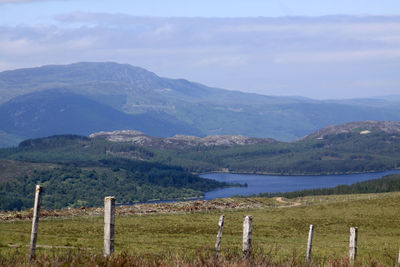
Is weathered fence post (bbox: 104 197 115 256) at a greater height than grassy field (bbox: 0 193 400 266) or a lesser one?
greater

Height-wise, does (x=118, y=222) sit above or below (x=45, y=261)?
below

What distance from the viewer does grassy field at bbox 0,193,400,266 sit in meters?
42.2

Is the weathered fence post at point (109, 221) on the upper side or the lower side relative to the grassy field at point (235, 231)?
upper

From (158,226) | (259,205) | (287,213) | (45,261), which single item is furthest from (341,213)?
(45,261)

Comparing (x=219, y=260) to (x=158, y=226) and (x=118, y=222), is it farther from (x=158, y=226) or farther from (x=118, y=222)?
(x=118, y=222)

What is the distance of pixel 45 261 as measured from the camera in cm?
1950

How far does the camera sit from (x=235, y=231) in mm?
67875

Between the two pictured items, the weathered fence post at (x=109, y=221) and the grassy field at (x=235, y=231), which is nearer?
the weathered fence post at (x=109, y=221)

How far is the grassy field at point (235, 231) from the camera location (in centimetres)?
4225

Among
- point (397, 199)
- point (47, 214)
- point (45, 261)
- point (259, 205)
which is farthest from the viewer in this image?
point (259, 205)

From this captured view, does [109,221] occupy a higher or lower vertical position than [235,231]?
higher

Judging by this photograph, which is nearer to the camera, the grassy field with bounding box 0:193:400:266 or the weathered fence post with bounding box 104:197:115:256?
the weathered fence post with bounding box 104:197:115:256

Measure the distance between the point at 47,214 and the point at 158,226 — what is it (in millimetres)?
19049

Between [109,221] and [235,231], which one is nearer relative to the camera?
[109,221]
